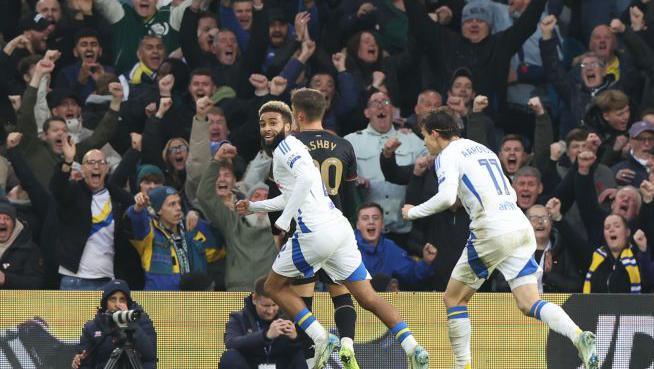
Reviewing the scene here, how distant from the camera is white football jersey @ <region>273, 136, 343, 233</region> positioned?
41.6 ft

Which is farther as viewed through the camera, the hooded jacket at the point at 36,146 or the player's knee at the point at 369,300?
the hooded jacket at the point at 36,146

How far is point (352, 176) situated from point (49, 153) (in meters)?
5.01

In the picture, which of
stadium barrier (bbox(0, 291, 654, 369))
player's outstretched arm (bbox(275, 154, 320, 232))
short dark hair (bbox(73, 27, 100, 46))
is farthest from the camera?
short dark hair (bbox(73, 27, 100, 46))

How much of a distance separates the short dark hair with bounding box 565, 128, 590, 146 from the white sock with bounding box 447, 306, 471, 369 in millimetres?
4589

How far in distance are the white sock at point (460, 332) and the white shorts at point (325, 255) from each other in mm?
766

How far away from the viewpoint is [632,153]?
17078mm

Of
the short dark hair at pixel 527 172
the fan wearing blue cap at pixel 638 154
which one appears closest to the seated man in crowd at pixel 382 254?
the short dark hair at pixel 527 172

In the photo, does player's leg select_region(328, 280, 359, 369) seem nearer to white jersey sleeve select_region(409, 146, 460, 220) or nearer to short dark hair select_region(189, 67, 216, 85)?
white jersey sleeve select_region(409, 146, 460, 220)

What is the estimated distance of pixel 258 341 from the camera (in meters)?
14.3

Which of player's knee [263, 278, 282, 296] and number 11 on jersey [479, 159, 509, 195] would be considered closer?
number 11 on jersey [479, 159, 509, 195]

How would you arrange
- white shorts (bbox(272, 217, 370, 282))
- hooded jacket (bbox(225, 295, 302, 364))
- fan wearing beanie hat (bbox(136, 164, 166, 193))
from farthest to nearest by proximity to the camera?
fan wearing beanie hat (bbox(136, 164, 166, 193)) → hooded jacket (bbox(225, 295, 302, 364)) → white shorts (bbox(272, 217, 370, 282))

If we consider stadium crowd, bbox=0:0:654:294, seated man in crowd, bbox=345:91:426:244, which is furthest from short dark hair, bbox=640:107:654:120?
seated man in crowd, bbox=345:91:426:244

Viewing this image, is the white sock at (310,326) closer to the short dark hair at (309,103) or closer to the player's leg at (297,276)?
the player's leg at (297,276)

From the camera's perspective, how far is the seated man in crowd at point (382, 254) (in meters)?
16.1
